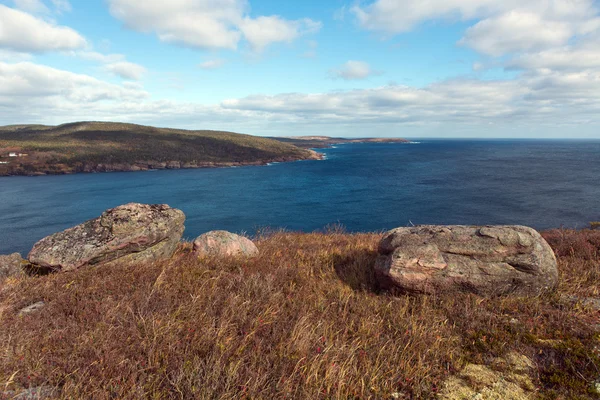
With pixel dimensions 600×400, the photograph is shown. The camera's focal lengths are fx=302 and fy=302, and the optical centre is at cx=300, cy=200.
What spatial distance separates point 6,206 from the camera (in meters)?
65.6

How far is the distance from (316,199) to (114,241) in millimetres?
61718

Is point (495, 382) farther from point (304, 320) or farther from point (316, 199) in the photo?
point (316, 199)

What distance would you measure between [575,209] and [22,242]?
90.2 metres

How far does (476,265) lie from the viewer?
7.41 meters

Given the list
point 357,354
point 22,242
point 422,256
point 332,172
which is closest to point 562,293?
point 422,256

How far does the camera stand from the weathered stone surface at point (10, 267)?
873 centimetres

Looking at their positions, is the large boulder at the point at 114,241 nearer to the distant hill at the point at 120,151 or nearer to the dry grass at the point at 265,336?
the dry grass at the point at 265,336

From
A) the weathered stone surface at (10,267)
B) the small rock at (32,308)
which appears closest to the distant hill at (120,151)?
the weathered stone surface at (10,267)

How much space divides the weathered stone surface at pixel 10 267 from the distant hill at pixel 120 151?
427 feet

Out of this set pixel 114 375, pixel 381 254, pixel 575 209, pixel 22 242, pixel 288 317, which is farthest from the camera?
pixel 575 209

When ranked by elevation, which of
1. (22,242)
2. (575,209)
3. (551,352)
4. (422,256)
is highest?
(422,256)

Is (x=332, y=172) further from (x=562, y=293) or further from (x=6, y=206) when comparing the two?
(x=562, y=293)

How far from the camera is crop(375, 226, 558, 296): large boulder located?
7211mm

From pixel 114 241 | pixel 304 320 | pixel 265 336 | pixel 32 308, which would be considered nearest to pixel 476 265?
pixel 304 320
